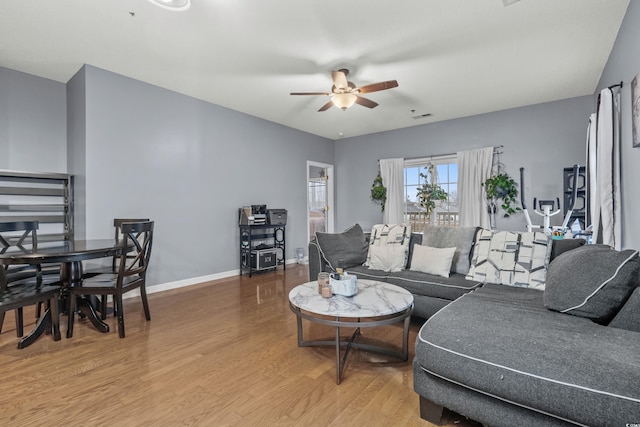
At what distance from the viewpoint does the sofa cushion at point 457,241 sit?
3000 millimetres

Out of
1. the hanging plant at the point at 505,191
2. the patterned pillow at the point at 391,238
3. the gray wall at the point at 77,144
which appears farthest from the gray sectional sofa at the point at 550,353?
the gray wall at the point at 77,144

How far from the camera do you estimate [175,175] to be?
13.8 feet

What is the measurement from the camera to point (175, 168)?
13.8 ft

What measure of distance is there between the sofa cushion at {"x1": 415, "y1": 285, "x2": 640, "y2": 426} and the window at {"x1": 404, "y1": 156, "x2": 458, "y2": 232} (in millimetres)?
4164

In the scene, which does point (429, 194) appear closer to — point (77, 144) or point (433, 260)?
Answer: point (433, 260)

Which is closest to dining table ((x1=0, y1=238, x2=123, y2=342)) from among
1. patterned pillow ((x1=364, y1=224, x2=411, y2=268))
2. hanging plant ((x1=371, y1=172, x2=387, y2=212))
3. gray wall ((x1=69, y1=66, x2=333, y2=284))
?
gray wall ((x1=69, y1=66, x2=333, y2=284))

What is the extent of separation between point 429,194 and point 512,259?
10.5 feet

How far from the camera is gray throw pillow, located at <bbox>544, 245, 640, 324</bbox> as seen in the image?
1.56 meters

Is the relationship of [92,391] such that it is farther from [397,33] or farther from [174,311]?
[397,33]

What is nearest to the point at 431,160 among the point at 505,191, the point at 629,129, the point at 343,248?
the point at 505,191

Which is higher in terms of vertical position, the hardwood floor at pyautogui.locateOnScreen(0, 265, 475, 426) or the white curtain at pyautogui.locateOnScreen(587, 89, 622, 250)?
the white curtain at pyautogui.locateOnScreen(587, 89, 622, 250)

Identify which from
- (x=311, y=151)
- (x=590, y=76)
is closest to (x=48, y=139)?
(x=311, y=151)

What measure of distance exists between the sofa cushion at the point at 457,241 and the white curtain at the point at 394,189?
2874 millimetres

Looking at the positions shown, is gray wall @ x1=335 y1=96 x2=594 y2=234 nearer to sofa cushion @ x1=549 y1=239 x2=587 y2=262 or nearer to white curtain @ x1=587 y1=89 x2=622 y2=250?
white curtain @ x1=587 y1=89 x2=622 y2=250
